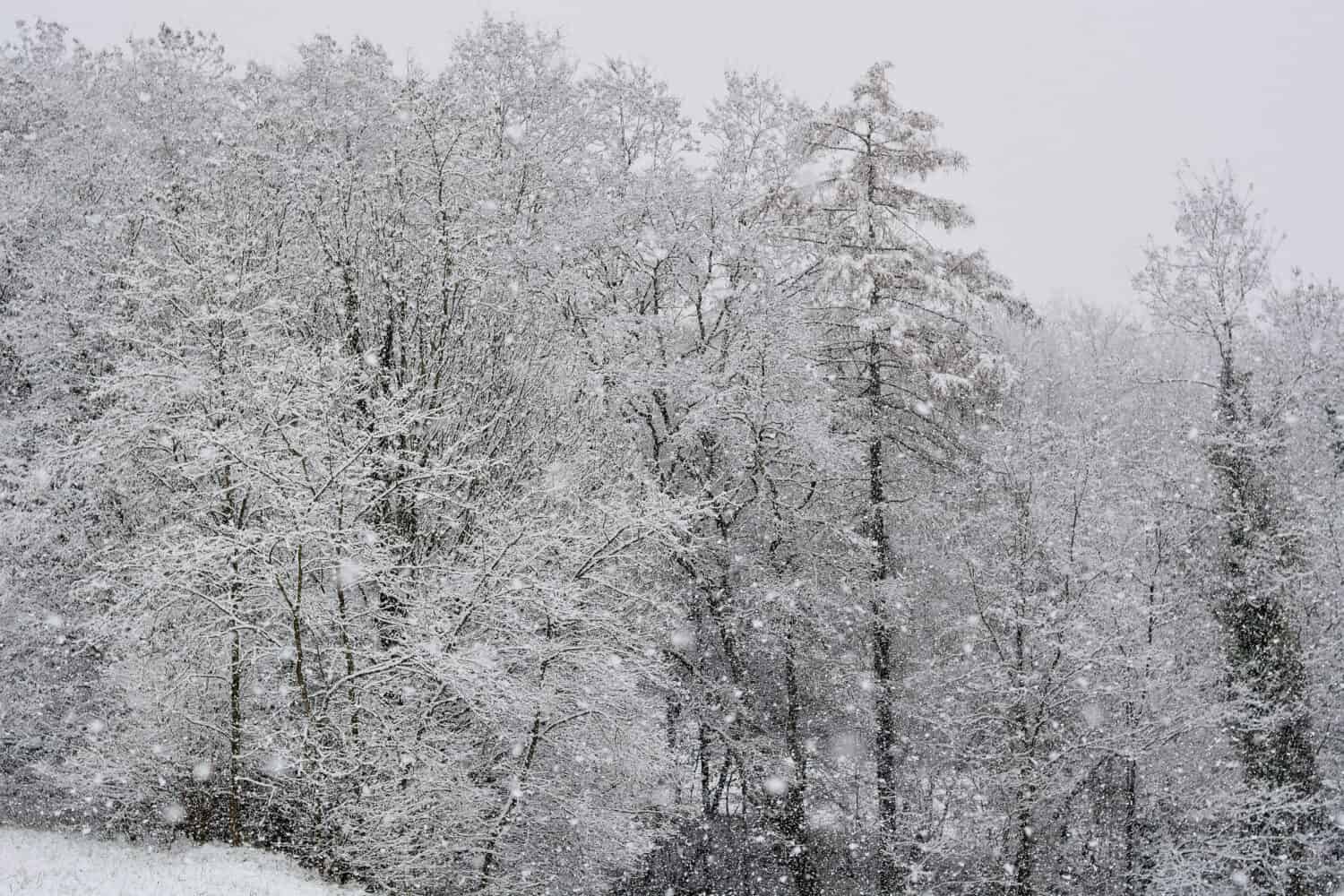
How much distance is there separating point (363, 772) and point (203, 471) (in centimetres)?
376

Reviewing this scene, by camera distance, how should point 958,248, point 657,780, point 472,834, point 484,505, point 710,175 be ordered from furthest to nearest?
point 958,248, point 710,175, point 657,780, point 484,505, point 472,834

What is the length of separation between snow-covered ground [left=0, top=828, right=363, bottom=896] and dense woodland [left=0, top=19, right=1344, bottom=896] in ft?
2.37

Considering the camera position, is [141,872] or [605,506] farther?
[605,506]

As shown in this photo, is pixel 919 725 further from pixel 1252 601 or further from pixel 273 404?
pixel 273 404

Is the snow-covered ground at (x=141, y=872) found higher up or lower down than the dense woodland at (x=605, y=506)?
lower down

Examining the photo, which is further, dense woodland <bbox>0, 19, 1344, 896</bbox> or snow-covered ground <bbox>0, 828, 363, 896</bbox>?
dense woodland <bbox>0, 19, 1344, 896</bbox>

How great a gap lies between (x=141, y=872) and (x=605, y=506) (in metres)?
6.40

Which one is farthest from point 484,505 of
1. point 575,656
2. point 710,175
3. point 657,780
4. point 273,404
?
point 710,175

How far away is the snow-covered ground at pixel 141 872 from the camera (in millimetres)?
8859

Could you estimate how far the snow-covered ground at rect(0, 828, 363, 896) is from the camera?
886cm

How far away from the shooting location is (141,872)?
392 inches

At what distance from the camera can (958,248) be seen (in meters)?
20.9

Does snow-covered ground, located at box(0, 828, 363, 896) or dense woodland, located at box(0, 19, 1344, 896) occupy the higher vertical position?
dense woodland, located at box(0, 19, 1344, 896)

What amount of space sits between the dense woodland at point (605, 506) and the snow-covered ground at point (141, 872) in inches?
28.5
